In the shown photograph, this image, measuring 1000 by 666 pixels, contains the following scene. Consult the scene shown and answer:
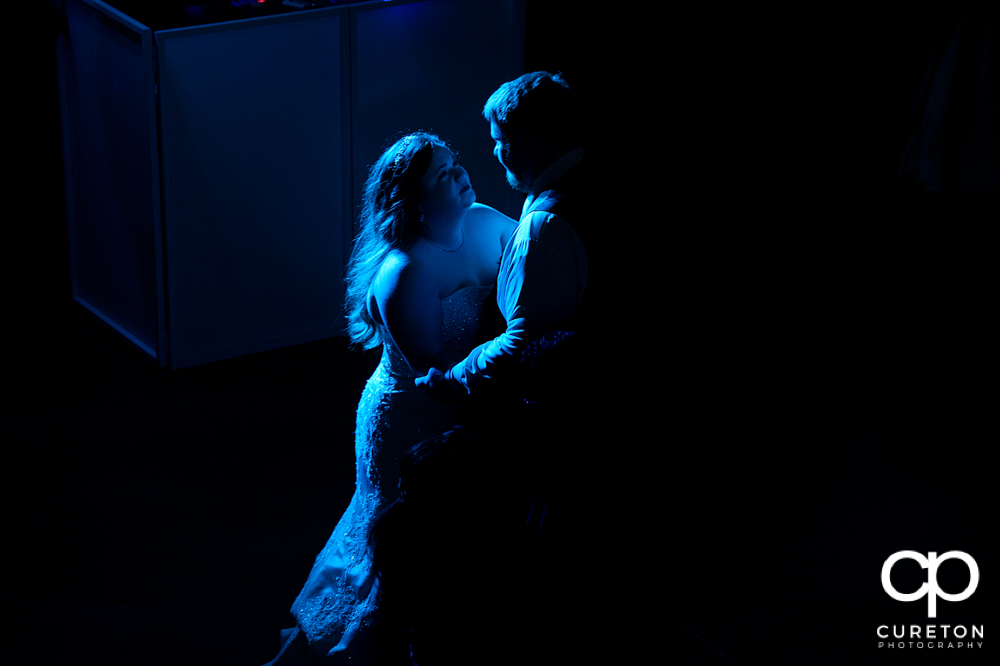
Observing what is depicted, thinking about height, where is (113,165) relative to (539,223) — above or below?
below

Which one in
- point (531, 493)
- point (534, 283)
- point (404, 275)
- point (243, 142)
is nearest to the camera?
point (531, 493)

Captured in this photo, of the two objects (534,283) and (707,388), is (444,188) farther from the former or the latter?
(707,388)

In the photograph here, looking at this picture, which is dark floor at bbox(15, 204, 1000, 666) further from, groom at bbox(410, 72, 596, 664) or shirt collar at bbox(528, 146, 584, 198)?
shirt collar at bbox(528, 146, 584, 198)

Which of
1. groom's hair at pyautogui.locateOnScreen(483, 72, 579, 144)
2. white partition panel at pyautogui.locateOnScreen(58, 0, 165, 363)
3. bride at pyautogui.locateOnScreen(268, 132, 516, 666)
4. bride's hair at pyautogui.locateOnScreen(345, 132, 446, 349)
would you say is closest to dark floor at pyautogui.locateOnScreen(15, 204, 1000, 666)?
white partition panel at pyautogui.locateOnScreen(58, 0, 165, 363)

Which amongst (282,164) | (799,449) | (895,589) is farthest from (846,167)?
(282,164)

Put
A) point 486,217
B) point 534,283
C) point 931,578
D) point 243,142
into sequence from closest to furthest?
point 534,283 < point 486,217 < point 931,578 < point 243,142

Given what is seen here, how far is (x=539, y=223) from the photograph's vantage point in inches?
80.0

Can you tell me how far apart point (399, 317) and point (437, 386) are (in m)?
0.18

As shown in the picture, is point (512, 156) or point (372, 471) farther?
point (372, 471)

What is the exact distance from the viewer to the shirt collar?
82.7 inches

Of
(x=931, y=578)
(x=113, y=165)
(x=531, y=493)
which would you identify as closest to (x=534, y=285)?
(x=531, y=493)

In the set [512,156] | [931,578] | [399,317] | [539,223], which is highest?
[512,156]

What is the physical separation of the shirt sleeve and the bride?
0.78 feet

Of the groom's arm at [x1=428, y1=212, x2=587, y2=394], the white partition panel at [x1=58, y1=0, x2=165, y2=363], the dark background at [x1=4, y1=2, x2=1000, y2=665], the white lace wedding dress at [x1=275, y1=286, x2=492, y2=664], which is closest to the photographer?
the groom's arm at [x1=428, y1=212, x2=587, y2=394]
